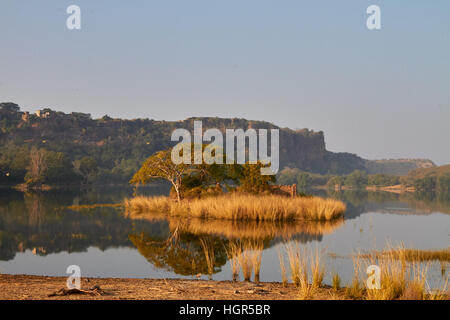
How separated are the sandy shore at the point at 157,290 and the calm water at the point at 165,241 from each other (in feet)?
5.14

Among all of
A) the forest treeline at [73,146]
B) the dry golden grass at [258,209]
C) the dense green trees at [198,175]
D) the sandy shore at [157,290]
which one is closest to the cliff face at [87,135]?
the forest treeline at [73,146]

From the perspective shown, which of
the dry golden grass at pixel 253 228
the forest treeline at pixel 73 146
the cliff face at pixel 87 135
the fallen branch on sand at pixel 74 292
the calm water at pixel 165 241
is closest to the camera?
the fallen branch on sand at pixel 74 292

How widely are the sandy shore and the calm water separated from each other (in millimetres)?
1567

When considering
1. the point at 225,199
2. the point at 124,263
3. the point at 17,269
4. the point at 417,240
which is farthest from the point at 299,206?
the point at 17,269

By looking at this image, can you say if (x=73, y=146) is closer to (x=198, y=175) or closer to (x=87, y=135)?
(x=87, y=135)

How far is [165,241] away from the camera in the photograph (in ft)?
58.8

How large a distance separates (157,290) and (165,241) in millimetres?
9340

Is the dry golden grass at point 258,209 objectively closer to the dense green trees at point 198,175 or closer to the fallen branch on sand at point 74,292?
the dense green trees at point 198,175

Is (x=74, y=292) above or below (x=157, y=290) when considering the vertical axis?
above

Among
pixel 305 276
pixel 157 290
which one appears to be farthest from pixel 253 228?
pixel 157 290

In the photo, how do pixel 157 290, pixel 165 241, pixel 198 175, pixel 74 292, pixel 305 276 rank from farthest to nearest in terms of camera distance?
pixel 198 175 < pixel 165 241 < pixel 305 276 < pixel 157 290 < pixel 74 292

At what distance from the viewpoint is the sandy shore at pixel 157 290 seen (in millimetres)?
7930
